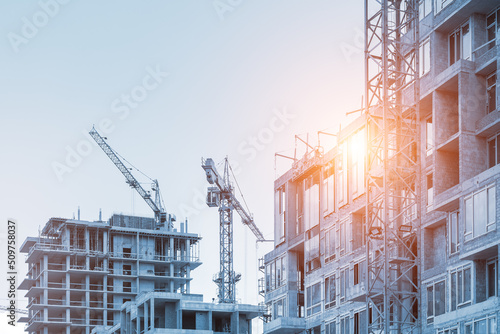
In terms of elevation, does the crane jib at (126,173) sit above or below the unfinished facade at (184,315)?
above

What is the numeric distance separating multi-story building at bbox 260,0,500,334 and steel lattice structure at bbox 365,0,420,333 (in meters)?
0.71

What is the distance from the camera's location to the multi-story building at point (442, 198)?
2256 inches

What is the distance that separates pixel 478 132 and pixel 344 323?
23534 mm

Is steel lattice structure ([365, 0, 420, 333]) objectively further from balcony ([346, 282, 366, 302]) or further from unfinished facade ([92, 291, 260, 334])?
unfinished facade ([92, 291, 260, 334])

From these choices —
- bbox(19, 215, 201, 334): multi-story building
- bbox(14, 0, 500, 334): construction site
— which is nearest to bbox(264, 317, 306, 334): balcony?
bbox(14, 0, 500, 334): construction site

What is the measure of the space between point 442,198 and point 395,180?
271 inches

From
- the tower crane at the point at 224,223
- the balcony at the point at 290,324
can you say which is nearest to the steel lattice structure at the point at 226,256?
the tower crane at the point at 224,223

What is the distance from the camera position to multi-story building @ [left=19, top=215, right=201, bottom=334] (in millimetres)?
157750

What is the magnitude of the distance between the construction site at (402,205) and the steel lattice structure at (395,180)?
11 cm

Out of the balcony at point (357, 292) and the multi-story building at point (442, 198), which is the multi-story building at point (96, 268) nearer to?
the multi-story building at point (442, 198)

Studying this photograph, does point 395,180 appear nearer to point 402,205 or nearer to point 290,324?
point 402,205

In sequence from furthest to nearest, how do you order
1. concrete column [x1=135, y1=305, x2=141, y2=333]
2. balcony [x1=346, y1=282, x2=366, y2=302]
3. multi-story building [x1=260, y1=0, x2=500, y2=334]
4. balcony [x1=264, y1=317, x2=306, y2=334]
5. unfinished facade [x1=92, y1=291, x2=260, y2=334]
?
1. concrete column [x1=135, y1=305, x2=141, y2=333]
2. unfinished facade [x1=92, y1=291, x2=260, y2=334]
3. balcony [x1=264, y1=317, x2=306, y2=334]
4. balcony [x1=346, y1=282, x2=366, y2=302]
5. multi-story building [x1=260, y1=0, x2=500, y2=334]

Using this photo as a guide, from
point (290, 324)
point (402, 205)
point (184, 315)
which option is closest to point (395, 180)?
point (402, 205)

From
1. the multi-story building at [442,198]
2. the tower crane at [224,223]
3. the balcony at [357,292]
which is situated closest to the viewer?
the multi-story building at [442,198]
